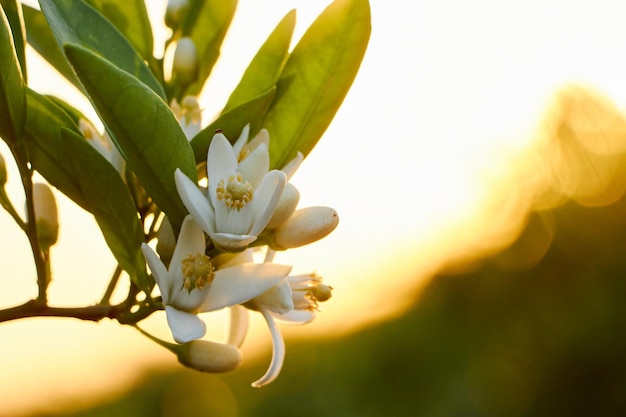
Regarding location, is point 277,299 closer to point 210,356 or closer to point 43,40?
point 210,356

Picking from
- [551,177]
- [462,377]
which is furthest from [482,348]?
[551,177]

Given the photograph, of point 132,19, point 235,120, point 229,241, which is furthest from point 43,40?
point 229,241

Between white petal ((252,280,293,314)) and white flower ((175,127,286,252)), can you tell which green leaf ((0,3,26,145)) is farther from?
white petal ((252,280,293,314))

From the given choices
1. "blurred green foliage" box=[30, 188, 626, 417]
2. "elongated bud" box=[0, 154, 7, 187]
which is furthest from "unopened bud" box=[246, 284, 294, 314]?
Answer: "blurred green foliage" box=[30, 188, 626, 417]

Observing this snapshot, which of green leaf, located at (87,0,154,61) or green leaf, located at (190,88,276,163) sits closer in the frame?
green leaf, located at (190,88,276,163)

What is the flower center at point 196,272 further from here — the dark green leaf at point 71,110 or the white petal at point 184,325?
the dark green leaf at point 71,110

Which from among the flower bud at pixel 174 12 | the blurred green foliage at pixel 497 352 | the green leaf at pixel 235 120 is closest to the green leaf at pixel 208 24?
the flower bud at pixel 174 12

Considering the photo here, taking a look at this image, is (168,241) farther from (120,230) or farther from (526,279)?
(526,279)
